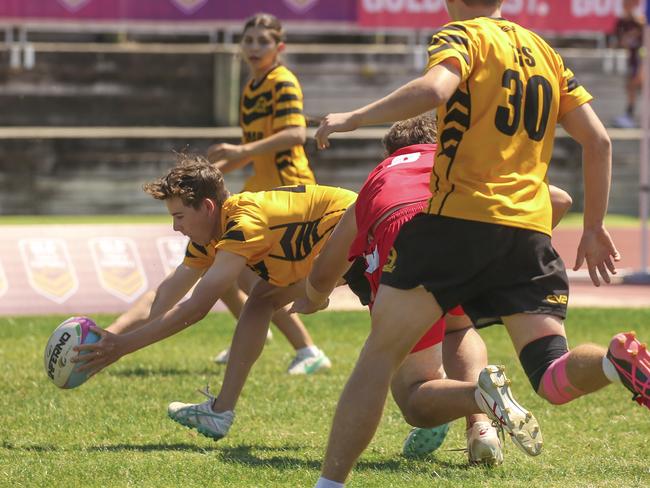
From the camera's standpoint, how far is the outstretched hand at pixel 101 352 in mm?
5695

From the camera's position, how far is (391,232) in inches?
219

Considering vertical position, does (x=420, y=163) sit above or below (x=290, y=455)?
above

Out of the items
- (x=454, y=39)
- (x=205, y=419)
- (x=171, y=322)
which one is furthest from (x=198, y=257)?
(x=454, y=39)

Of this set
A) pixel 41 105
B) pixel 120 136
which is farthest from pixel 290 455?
pixel 41 105

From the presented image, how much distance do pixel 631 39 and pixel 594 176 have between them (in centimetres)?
1537

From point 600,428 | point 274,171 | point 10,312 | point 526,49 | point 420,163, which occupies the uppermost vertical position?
point 526,49

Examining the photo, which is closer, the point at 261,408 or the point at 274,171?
the point at 261,408

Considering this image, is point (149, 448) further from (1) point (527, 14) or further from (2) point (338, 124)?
(1) point (527, 14)

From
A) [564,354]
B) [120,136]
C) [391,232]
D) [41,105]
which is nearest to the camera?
[564,354]

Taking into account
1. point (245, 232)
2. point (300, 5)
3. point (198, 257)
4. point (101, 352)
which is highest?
point (300, 5)

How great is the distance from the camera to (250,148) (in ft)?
28.9

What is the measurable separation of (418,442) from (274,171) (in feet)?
11.5

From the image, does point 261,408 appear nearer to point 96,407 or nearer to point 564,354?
point 96,407

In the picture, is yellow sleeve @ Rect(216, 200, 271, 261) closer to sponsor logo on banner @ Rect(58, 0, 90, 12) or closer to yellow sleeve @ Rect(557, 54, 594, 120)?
yellow sleeve @ Rect(557, 54, 594, 120)
